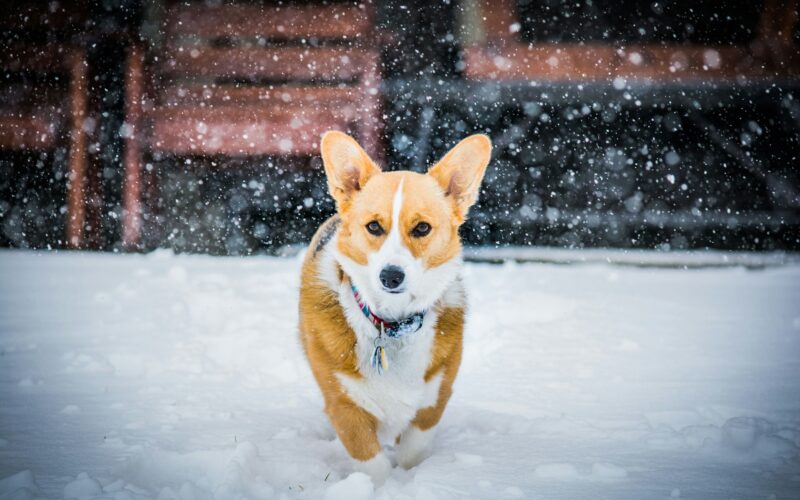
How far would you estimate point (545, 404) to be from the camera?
8.34 feet

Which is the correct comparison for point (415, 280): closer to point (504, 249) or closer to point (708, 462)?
point (708, 462)

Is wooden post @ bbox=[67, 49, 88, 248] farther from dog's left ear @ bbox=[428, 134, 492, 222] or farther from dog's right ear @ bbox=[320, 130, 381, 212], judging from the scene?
dog's left ear @ bbox=[428, 134, 492, 222]

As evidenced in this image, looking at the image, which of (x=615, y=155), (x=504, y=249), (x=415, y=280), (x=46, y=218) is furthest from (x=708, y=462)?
(x=46, y=218)

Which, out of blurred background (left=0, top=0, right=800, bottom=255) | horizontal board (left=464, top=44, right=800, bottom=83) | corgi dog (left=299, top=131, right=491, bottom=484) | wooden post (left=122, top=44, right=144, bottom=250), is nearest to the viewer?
corgi dog (left=299, top=131, right=491, bottom=484)

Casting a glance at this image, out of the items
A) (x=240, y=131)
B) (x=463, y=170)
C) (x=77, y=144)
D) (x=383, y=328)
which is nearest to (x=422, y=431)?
(x=383, y=328)

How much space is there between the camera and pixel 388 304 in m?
2.05

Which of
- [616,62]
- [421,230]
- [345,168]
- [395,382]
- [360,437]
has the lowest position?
[360,437]

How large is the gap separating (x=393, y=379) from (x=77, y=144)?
5.56 m

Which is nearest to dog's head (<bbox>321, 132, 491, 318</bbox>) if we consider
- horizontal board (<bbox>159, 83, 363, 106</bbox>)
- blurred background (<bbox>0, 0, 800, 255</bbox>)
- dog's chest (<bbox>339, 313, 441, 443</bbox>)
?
dog's chest (<bbox>339, 313, 441, 443</bbox>)

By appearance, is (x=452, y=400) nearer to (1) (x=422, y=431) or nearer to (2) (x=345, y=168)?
(1) (x=422, y=431)

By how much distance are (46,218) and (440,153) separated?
16.0 feet

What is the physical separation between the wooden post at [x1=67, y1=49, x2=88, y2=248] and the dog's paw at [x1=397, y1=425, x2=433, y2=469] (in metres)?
5.43

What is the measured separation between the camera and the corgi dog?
1931 mm

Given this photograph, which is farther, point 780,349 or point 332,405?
point 780,349
